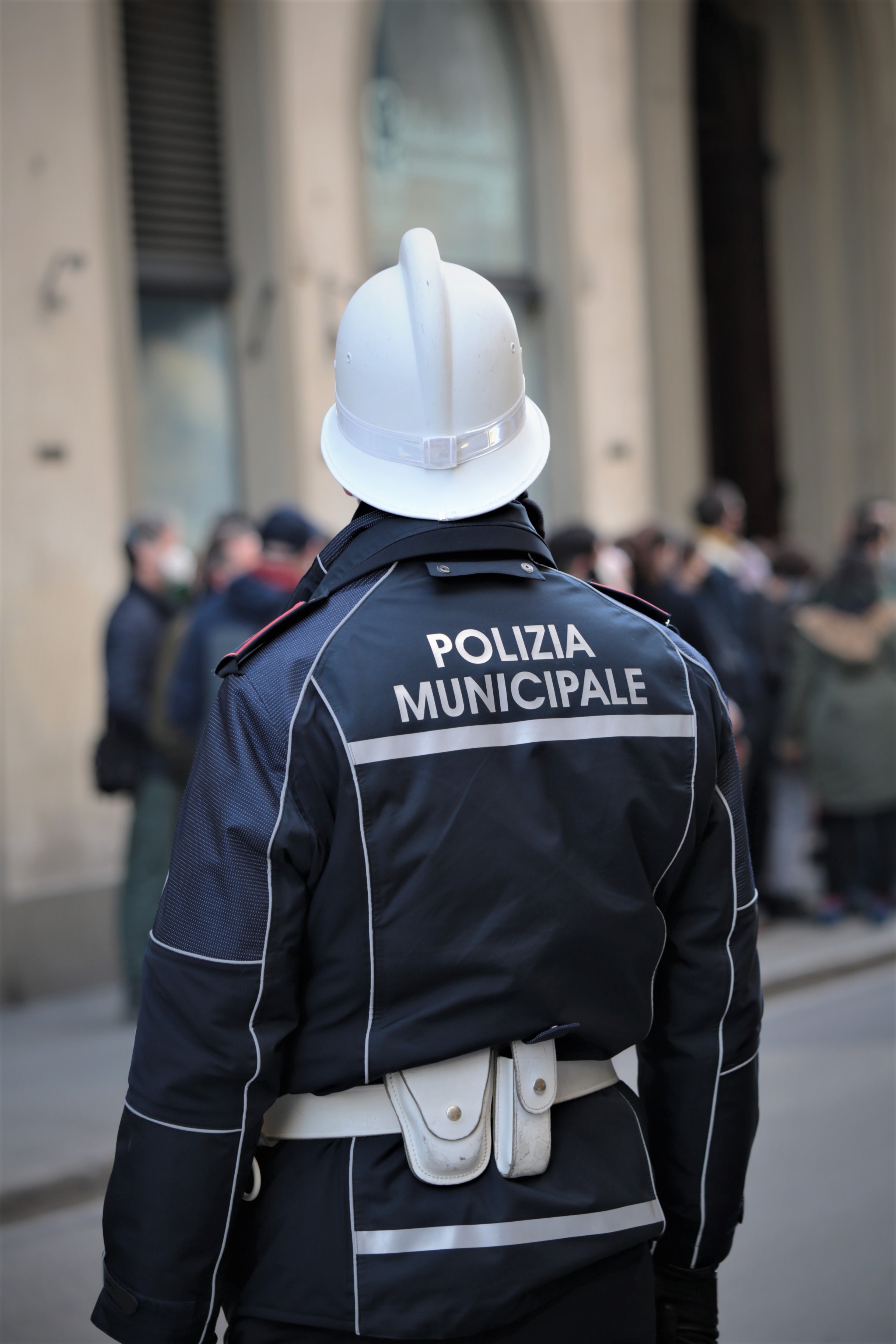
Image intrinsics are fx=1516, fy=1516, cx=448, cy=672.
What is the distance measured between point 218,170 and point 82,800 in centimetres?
388

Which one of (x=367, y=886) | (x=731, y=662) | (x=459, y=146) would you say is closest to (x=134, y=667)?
(x=731, y=662)

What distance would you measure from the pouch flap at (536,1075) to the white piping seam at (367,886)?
0.18 m

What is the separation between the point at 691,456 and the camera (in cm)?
1124

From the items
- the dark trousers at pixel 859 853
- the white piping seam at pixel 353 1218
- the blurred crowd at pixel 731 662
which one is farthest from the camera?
the dark trousers at pixel 859 853

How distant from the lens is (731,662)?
7430mm

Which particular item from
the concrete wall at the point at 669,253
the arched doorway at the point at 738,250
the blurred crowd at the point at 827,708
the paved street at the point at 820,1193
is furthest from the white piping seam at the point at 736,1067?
the arched doorway at the point at 738,250

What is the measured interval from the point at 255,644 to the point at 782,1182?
358 cm

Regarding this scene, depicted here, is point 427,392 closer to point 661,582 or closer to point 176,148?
point 661,582

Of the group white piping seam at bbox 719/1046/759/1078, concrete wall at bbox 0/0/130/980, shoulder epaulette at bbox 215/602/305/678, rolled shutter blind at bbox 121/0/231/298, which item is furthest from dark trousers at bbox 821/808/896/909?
shoulder epaulette at bbox 215/602/305/678

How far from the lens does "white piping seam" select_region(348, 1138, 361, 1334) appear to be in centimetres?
168

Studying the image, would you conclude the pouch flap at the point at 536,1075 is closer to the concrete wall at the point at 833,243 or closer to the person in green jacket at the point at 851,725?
the person in green jacket at the point at 851,725

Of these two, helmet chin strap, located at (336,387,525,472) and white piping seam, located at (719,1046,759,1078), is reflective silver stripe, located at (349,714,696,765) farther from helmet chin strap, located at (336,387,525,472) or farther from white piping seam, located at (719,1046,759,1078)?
white piping seam, located at (719,1046,759,1078)

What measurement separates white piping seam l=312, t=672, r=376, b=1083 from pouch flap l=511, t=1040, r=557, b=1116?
0.18m

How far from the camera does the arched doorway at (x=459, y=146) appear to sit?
387 inches
